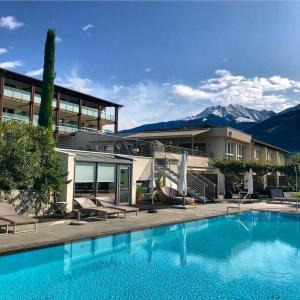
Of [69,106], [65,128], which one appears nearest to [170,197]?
[65,128]

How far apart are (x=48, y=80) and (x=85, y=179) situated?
1464cm

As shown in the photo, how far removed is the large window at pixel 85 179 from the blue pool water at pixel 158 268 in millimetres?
5025

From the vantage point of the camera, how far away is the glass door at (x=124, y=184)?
2248cm

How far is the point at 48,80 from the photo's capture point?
3148 centimetres

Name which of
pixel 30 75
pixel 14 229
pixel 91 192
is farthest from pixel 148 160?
pixel 30 75

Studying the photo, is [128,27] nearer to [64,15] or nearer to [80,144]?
[64,15]

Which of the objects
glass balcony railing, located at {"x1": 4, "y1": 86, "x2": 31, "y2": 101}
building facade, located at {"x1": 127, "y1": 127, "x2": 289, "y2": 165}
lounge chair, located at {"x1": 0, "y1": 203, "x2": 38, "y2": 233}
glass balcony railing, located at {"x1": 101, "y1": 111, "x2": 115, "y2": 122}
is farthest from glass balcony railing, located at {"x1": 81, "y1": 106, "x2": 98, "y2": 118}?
lounge chair, located at {"x1": 0, "y1": 203, "x2": 38, "y2": 233}

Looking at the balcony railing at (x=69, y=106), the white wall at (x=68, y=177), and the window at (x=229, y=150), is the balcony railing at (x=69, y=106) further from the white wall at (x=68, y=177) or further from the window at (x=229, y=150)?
the white wall at (x=68, y=177)

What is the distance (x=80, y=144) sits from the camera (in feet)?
120

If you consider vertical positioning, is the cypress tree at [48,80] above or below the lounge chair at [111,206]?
above

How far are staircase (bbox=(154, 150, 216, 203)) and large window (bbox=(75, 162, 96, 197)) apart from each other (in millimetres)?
8707

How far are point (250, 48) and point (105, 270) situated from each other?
18546mm

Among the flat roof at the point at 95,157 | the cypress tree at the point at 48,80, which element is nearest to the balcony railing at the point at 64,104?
the cypress tree at the point at 48,80

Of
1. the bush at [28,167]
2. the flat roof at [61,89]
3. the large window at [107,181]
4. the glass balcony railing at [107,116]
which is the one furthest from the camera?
the glass balcony railing at [107,116]
